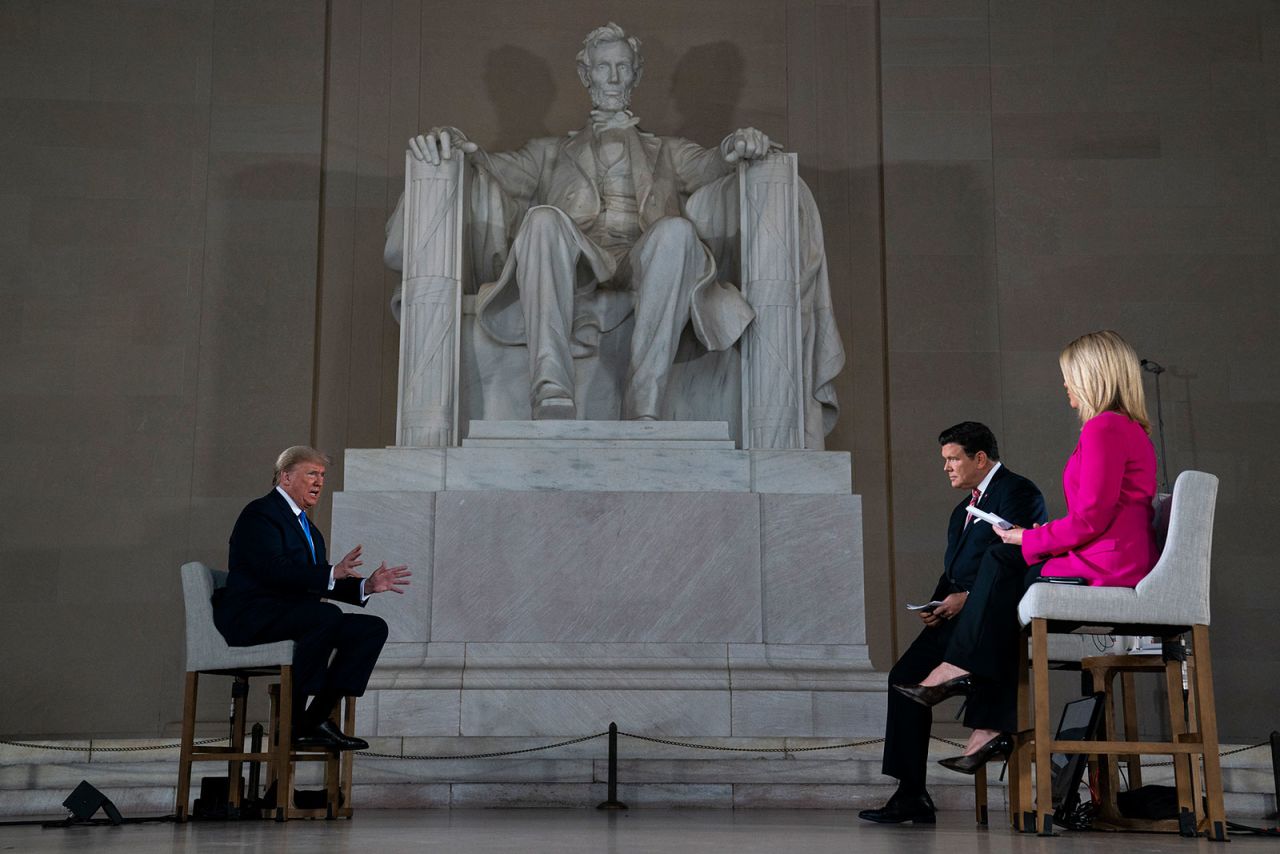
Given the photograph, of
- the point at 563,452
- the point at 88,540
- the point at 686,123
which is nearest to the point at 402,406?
the point at 563,452

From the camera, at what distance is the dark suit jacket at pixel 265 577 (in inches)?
183

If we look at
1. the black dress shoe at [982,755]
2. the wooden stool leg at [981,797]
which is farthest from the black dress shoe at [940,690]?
the wooden stool leg at [981,797]

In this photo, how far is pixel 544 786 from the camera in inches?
195

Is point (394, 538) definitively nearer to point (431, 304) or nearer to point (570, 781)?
point (431, 304)

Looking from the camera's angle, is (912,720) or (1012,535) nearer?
(1012,535)

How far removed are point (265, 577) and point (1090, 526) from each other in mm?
2533

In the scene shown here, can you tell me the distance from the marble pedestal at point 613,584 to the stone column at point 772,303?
0.29 meters

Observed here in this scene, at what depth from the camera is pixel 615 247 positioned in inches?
272

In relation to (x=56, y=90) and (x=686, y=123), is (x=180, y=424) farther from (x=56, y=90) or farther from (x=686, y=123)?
(x=686, y=123)

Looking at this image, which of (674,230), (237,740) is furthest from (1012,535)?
(674,230)

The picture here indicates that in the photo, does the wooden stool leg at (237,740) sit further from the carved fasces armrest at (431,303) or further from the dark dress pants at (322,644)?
the carved fasces armrest at (431,303)

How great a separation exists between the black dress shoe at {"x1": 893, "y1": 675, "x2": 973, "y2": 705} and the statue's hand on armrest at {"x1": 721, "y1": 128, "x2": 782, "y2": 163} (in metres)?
3.20

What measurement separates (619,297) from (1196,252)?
3740 millimetres

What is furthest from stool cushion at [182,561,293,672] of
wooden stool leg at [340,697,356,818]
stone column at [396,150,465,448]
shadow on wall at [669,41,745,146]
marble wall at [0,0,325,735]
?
shadow on wall at [669,41,745,146]
